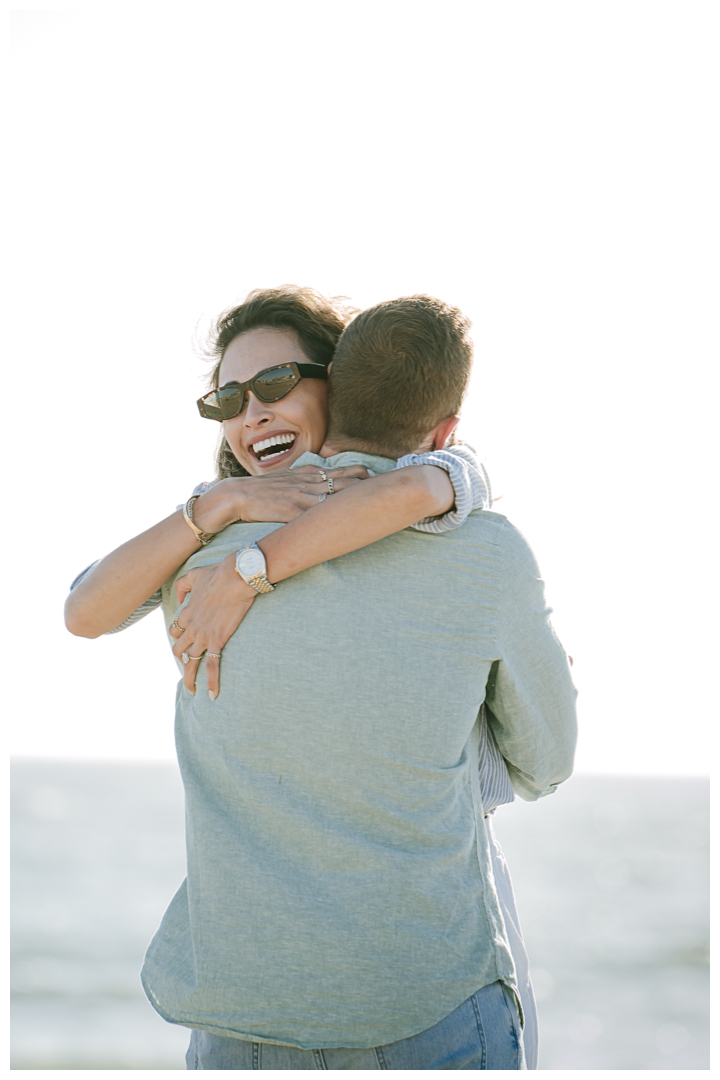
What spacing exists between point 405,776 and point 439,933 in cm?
31

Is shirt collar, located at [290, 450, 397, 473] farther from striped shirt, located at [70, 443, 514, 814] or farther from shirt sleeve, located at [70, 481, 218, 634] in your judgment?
shirt sleeve, located at [70, 481, 218, 634]

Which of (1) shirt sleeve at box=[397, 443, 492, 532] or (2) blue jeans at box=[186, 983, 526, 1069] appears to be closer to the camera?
(2) blue jeans at box=[186, 983, 526, 1069]

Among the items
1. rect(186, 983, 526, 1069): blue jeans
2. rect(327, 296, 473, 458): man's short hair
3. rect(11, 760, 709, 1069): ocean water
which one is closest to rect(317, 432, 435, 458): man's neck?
rect(327, 296, 473, 458): man's short hair

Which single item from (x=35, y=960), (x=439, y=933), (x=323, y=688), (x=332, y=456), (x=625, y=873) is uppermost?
(x=332, y=456)

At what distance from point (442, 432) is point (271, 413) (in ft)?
1.93

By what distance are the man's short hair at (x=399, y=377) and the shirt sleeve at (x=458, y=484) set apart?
0.09 metres

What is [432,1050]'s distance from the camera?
1606 mm

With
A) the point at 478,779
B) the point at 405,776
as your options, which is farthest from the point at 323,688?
the point at 478,779

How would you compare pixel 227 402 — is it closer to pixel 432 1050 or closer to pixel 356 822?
pixel 356 822

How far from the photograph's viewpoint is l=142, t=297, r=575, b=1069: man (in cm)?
159

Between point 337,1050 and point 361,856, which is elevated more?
point 361,856

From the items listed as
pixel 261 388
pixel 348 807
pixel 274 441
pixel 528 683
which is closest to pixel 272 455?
pixel 274 441

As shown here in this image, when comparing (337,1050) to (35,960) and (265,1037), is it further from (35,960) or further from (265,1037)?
(35,960)

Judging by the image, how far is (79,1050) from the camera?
510 inches
